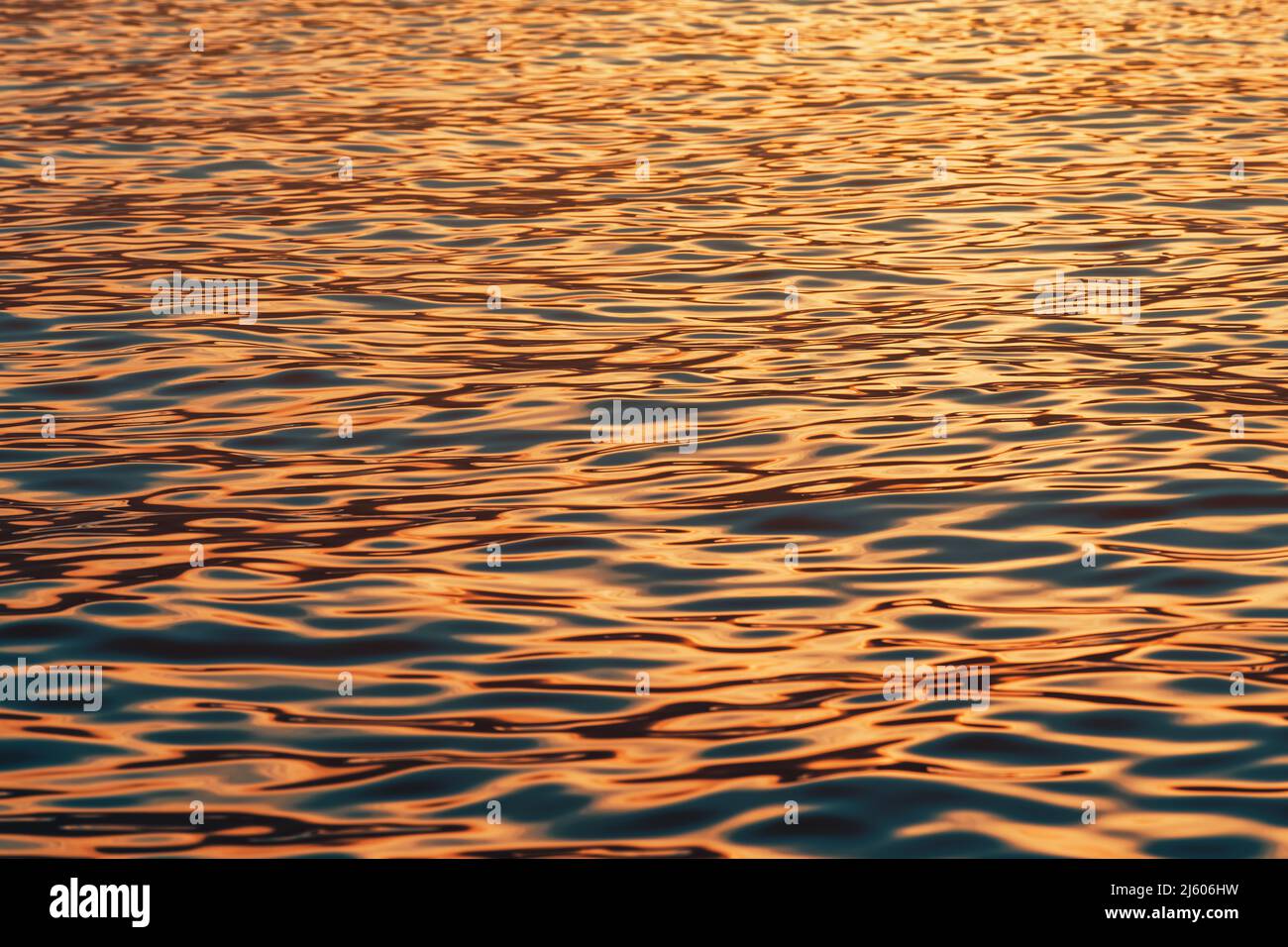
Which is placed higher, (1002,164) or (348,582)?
(1002,164)

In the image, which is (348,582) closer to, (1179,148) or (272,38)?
(1179,148)

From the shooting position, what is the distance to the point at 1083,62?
22375 millimetres

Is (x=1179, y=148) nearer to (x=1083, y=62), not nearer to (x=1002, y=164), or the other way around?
(x=1002, y=164)

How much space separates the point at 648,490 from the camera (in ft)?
28.8

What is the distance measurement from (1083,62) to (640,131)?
656cm

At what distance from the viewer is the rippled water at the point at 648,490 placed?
20.0 feet

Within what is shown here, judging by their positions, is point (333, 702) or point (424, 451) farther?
point (424, 451)

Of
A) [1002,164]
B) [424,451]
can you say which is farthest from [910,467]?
[1002,164]

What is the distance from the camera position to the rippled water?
6.09 meters

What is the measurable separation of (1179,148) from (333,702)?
12.6 metres
